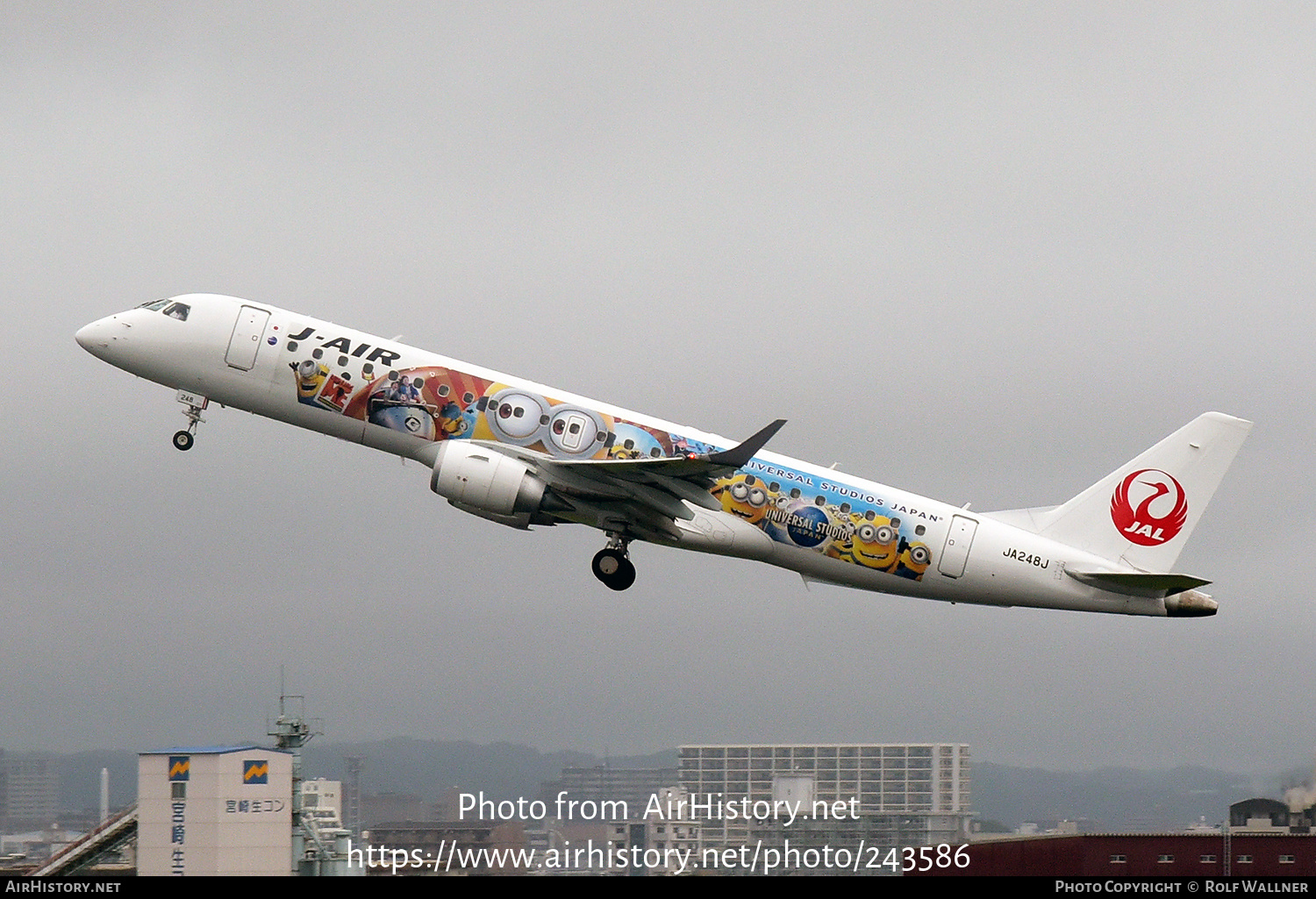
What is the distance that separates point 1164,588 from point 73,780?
136 ft

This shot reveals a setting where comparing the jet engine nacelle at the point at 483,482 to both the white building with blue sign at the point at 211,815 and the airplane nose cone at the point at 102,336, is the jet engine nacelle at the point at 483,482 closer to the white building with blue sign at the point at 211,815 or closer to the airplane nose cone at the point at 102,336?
the airplane nose cone at the point at 102,336

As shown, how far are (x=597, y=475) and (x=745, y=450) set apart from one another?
491 cm

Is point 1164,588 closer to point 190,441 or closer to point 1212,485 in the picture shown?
point 1212,485

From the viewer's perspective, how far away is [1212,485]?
149 ft

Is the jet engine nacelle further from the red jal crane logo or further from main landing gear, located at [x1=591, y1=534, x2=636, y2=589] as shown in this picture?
the red jal crane logo

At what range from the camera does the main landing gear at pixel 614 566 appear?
142ft

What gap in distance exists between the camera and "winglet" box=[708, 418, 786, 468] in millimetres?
37000

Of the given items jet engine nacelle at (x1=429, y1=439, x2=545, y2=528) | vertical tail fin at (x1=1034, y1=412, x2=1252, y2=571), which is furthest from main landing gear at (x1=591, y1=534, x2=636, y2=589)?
vertical tail fin at (x1=1034, y1=412, x2=1252, y2=571)

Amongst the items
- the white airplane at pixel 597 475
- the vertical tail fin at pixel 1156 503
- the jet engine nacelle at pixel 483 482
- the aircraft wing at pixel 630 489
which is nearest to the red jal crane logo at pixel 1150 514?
the vertical tail fin at pixel 1156 503

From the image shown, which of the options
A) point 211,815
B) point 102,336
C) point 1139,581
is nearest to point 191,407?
point 102,336

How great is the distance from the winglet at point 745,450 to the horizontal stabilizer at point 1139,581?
11.5m

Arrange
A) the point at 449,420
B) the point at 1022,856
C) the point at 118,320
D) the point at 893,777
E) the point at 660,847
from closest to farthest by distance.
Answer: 1. the point at 449,420
2. the point at 118,320
3. the point at 660,847
4. the point at 1022,856
5. the point at 893,777
